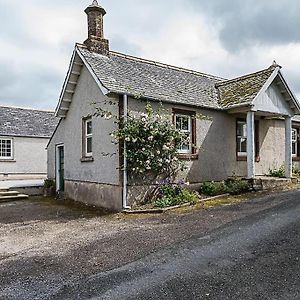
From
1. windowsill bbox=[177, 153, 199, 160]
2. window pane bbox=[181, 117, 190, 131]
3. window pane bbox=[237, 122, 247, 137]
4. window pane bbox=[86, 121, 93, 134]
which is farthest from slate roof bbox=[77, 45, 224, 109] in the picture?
window pane bbox=[86, 121, 93, 134]

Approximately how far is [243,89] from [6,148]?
20.1 m

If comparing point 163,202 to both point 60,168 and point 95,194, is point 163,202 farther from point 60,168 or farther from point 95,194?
point 60,168

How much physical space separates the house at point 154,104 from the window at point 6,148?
11052 mm

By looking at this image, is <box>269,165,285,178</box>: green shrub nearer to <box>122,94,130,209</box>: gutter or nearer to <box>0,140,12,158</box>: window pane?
<box>122,94,130,209</box>: gutter

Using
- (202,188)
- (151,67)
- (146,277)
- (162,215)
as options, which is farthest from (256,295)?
(151,67)

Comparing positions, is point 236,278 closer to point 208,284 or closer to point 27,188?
point 208,284

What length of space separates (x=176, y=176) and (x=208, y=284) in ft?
29.1

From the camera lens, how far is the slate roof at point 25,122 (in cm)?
2764

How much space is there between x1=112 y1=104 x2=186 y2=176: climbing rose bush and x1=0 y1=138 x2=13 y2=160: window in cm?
1796

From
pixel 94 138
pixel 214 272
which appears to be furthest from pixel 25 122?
pixel 214 272

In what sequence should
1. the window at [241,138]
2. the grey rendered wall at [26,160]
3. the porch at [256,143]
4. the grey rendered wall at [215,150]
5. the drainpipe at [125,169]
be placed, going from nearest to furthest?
1. the drainpipe at [125,169]
2. the grey rendered wall at [215,150]
3. the porch at [256,143]
4. the window at [241,138]
5. the grey rendered wall at [26,160]

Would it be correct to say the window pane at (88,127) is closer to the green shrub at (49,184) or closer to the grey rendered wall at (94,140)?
the grey rendered wall at (94,140)

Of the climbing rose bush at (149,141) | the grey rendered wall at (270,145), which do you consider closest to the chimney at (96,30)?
the climbing rose bush at (149,141)

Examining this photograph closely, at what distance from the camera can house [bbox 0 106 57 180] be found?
27.2 m
